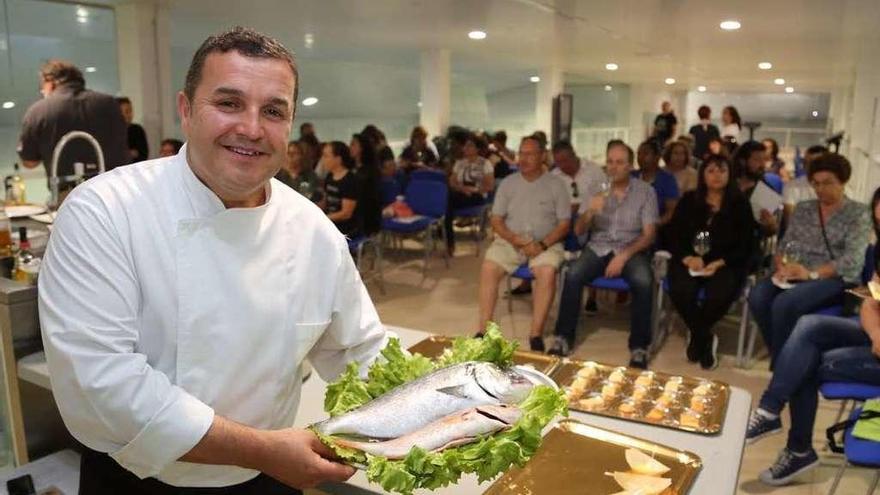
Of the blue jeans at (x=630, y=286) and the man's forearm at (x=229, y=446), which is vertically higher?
the man's forearm at (x=229, y=446)

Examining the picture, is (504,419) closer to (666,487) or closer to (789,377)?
(666,487)

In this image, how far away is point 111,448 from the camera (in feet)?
3.65

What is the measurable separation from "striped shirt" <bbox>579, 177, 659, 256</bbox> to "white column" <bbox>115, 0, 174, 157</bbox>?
4.25 meters

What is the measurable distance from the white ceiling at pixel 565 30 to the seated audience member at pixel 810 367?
3242mm

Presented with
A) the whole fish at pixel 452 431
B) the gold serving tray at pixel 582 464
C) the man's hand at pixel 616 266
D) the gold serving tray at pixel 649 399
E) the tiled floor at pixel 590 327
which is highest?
the whole fish at pixel 452 431

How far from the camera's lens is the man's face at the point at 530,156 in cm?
449

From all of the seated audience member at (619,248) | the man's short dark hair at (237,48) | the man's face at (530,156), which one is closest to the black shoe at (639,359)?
the seated audience member at (619,248)

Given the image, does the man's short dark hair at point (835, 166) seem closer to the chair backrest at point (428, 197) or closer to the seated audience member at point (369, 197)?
the seated audience member at point (369, 197)

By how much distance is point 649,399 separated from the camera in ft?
5.94

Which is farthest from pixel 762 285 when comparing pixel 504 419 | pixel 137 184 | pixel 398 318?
pixel 137 184

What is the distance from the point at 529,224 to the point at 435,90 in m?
6.22

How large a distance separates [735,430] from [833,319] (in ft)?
5.44

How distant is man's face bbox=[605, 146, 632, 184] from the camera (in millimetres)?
4414

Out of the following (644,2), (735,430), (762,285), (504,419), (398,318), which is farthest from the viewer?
(644,2)
